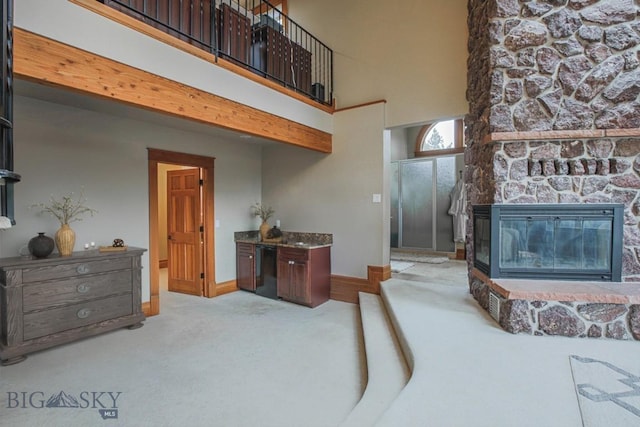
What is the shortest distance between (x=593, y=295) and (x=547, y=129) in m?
1.51

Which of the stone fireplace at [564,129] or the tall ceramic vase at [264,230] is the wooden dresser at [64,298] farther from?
the stone fireplace at [564,129]

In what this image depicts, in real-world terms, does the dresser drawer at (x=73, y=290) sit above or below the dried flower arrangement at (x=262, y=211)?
below

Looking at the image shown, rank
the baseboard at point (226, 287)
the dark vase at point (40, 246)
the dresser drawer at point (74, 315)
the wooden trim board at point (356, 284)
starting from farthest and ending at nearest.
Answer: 1. the baseboard at point (226, 287)
2. the wooden trim board at point (356, 284)
3. the dark vase at point (40, 246)
4. the dresser drawer at point (74, 315)

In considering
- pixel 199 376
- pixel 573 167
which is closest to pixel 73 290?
pixel 199 376

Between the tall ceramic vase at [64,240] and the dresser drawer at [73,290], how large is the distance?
311 millimetres

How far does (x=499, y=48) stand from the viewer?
304 cm

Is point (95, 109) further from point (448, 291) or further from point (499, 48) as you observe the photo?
point (448, 291)

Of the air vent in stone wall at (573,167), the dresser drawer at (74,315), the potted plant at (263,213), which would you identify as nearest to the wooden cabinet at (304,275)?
the potted plant at (263,213)

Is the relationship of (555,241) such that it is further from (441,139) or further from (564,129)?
(441,139)

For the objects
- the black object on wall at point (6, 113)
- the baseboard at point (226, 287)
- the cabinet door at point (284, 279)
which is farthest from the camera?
the baseboard at point (226, 287)

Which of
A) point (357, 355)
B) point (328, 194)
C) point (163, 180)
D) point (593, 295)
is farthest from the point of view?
point (163, 180)

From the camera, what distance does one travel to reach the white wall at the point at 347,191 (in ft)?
14.9

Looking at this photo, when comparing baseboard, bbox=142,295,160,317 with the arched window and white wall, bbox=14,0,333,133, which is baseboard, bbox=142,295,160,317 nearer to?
white wall, bbox=14,0,333,133

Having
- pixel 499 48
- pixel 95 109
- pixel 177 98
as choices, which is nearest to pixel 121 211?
pixel 95 109
